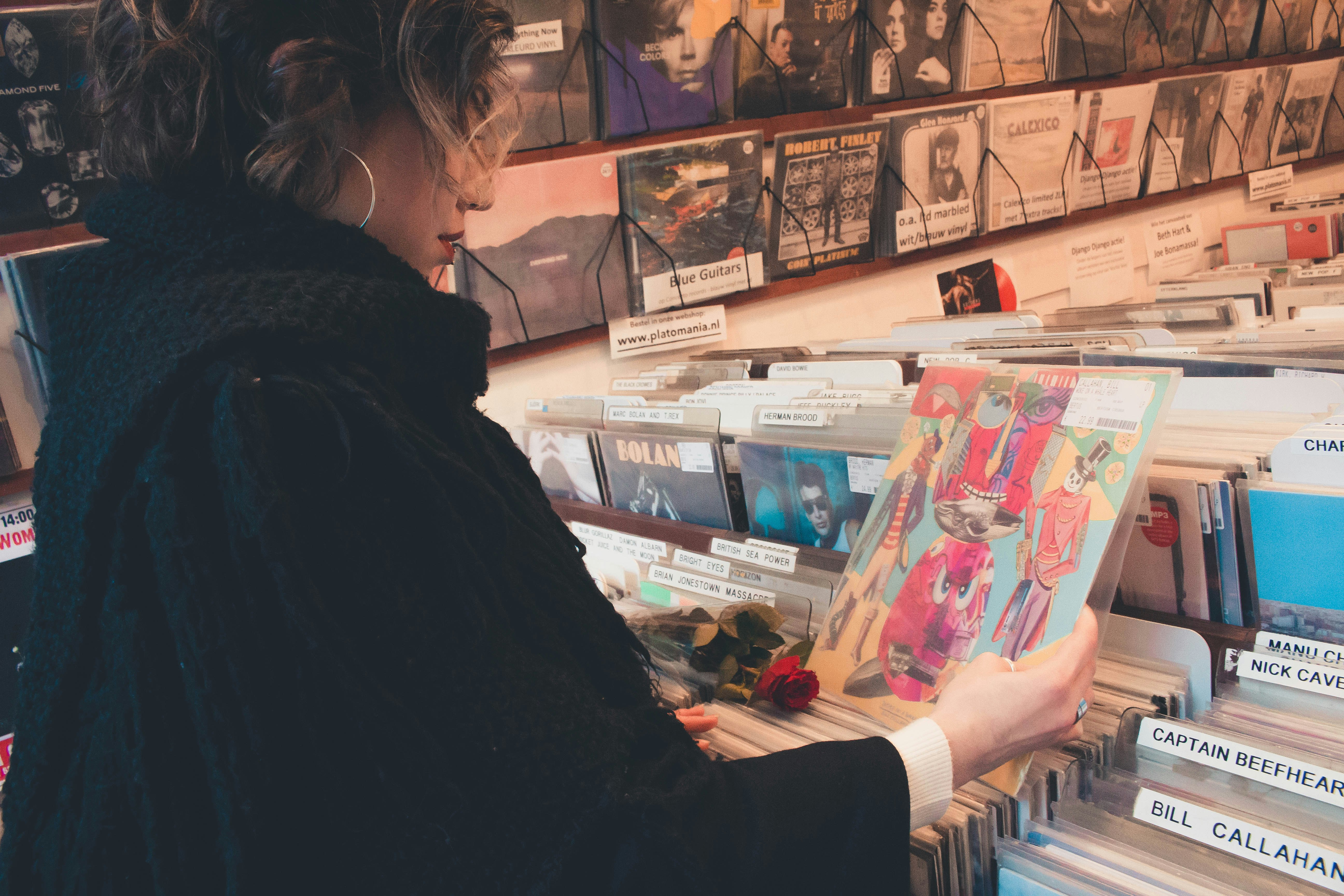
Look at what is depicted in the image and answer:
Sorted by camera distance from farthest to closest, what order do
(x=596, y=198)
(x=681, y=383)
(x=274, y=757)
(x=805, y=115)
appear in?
(x=805, y=115) < (x=596, y=198) < (x=681, y=383) < (x=274, y=757)

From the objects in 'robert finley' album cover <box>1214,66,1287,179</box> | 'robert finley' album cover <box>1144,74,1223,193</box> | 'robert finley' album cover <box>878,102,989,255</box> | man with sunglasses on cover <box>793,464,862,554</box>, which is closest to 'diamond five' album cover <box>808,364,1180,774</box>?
man with sunglasses on cover <box>793,464,862,554</box>

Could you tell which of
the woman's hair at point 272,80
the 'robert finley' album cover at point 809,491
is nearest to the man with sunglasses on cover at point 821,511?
the 'robert finley' album cover at point 809,491

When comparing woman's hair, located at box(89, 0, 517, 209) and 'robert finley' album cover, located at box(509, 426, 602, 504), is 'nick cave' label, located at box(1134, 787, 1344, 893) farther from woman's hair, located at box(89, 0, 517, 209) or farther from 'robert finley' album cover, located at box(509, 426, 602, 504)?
'robert finley' album cover, located at box(509, 426, 602, 504)

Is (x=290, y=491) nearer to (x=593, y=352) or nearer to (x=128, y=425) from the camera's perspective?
(x=128, y=425)

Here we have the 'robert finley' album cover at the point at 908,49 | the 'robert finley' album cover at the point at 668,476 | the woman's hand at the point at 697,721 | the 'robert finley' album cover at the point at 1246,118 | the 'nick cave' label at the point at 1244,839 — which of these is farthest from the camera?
the 'robert finley' album cover at the point at 1246,118

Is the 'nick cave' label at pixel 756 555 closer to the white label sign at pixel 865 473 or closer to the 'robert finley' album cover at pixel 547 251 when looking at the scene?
the white label sign at pixel 865 473

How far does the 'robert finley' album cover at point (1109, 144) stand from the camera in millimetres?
2748

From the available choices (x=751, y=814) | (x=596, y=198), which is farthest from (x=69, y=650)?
(x=596, y=198)

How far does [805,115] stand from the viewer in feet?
6.88

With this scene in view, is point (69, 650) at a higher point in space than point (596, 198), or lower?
lower

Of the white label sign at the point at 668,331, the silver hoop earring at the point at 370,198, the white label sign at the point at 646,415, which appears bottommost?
the white label sign at the point at 646,415

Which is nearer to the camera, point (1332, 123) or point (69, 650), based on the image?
point (69, 650)

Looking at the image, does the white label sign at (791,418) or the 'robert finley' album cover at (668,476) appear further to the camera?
the 'robert finley' album cover at (668,476)

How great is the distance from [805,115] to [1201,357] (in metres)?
1.25
